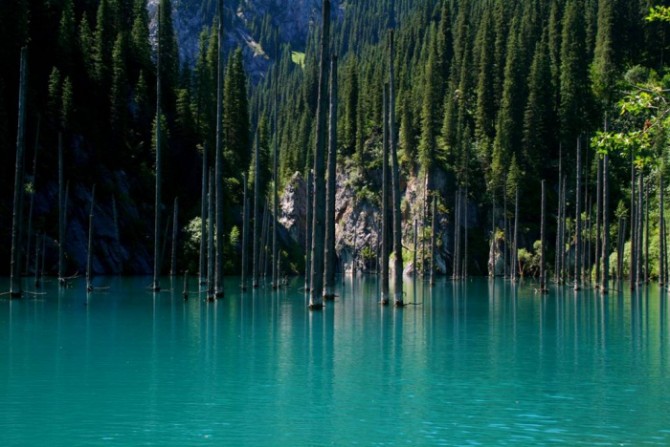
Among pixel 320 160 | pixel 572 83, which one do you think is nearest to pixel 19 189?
pixel 320 160

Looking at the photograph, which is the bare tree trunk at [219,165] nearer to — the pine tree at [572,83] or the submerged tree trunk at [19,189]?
the submerged tree trunk at [19,189]

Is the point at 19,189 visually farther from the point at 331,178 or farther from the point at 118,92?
the point at 118,92

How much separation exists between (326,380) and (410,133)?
103 metres

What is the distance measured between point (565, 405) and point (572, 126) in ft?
348

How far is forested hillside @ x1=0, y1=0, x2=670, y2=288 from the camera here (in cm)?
7762

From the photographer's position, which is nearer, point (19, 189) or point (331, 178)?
point (331, 178)

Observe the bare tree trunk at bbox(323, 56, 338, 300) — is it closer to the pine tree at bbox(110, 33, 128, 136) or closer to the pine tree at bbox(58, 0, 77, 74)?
the pine tree at bbox(110, 33, 128, 136)

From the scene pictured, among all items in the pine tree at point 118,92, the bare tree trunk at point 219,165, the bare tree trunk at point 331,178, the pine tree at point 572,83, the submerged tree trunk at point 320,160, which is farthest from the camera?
the pine tree at point 572,83

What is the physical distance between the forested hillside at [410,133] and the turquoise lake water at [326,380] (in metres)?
36.3

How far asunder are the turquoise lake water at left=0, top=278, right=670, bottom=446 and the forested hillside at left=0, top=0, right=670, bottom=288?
119 feet

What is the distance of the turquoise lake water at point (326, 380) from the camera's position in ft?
39.2

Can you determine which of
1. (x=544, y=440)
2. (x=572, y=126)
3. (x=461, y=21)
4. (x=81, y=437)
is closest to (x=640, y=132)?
(x=544, y=440)

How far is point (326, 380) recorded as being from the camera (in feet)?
54.5

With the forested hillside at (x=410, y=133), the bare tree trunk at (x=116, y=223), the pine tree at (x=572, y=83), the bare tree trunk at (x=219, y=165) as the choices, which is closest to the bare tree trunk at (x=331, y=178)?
the bare tree trunk at (x=219, y=165)
